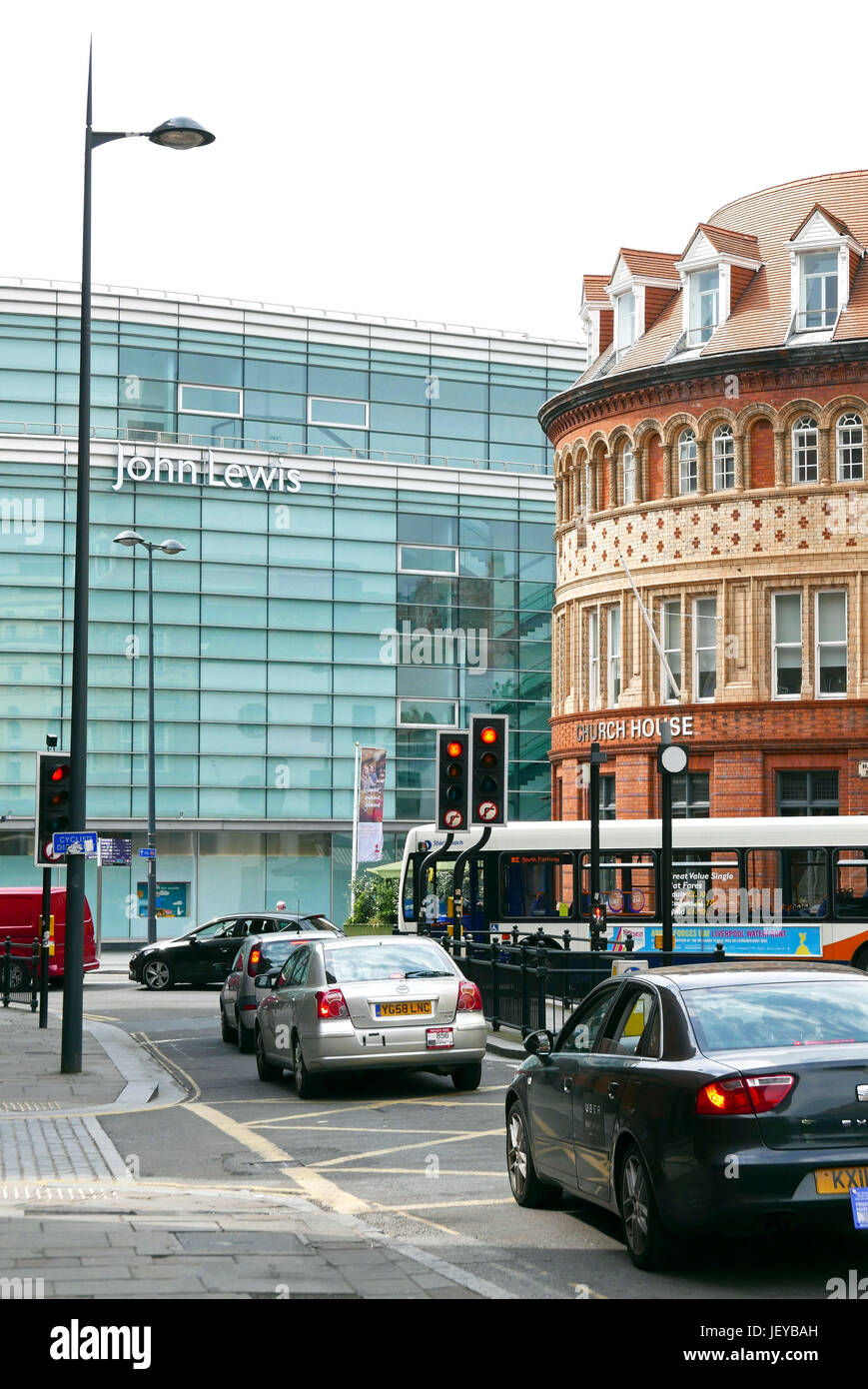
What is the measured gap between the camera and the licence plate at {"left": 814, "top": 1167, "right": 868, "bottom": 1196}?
7.54 meters

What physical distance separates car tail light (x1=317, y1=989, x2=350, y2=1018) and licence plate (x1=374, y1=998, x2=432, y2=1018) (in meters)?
0.28

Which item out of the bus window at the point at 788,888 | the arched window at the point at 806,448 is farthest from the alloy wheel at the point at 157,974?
the arched window at the point at 806,448

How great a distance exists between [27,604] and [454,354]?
16.9 metres

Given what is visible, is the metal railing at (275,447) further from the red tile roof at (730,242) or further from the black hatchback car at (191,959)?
the black hatchback car at (191,959)

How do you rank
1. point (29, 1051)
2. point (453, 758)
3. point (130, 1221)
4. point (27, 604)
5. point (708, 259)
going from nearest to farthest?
point (130, 1221) < point (29, 1051) < point (453, 758) < point (708, 259) < point (27, 604)

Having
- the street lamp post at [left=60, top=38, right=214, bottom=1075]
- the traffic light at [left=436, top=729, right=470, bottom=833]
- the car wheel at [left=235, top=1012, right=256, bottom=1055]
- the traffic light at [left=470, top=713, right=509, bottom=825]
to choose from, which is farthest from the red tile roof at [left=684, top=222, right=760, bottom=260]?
the car wheel at [left=235, top=1012, right=256, bottom=1055]

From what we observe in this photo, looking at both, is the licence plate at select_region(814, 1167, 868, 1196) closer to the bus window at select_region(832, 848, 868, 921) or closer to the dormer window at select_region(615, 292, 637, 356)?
the bus window at select_region(832, 848, 868, 921)

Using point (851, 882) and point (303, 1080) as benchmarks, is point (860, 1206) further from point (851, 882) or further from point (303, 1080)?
point (851, 882)

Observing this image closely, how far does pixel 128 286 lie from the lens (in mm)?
55812

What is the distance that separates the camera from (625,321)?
4541cm

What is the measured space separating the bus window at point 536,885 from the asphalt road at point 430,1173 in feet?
42.1

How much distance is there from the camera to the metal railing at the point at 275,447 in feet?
179
